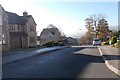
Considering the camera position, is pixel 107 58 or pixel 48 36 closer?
pixel 107 58

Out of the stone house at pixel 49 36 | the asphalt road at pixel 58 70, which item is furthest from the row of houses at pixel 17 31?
the stone house at pixel 49 36

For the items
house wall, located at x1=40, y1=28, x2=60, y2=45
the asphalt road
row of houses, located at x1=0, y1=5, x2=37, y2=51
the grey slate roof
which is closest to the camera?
the asphalt road

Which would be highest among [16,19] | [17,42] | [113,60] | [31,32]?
[16,19]

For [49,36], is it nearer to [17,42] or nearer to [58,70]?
[17,42]

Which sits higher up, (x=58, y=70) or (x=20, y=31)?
(x=20, y=31)

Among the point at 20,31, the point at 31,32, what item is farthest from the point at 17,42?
the point at 31,32

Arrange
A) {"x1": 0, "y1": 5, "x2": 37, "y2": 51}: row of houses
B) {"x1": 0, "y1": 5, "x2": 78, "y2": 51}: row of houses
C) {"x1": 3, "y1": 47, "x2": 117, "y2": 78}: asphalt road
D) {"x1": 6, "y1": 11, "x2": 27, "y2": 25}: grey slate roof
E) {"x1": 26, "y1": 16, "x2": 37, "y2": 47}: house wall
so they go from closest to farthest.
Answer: {"x1": 3, "y1": 47, "x2": 117, "y2": 78}: asphalt road → {"x1": 0, "y1": 5, "x2": 78, "y2": 51}: row of houses → {"x1": 0, "y1": 5, "x2": 37, "y2": 51}: row of houses → {"x1": 6, "y1": 11, "x2": 27, "y2": 25}: grey slate roof → {"x1": 26, "y1": 16, "x2": 37, "y2": 47}: house wall

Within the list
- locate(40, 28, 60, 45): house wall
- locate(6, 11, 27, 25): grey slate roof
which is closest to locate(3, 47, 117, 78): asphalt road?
locate(6, 11, 27, 25): grey slate roof

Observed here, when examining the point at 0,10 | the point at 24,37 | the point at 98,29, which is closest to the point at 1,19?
the point at 0,10

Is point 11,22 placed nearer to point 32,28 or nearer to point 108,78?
point 32,28

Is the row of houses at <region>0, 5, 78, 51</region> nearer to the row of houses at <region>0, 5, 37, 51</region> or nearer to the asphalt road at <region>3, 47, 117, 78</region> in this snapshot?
the row of houses at <region>0, 5, 37, 51</region>

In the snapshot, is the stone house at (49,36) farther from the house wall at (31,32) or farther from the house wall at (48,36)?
the house wall at (31,32)

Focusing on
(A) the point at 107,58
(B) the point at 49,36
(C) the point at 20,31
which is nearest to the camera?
(A) the point at 107,58

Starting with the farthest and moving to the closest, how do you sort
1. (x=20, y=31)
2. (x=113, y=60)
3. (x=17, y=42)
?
(x=20, y=31) → (x=17, y=42) → (x=113, y=60)
